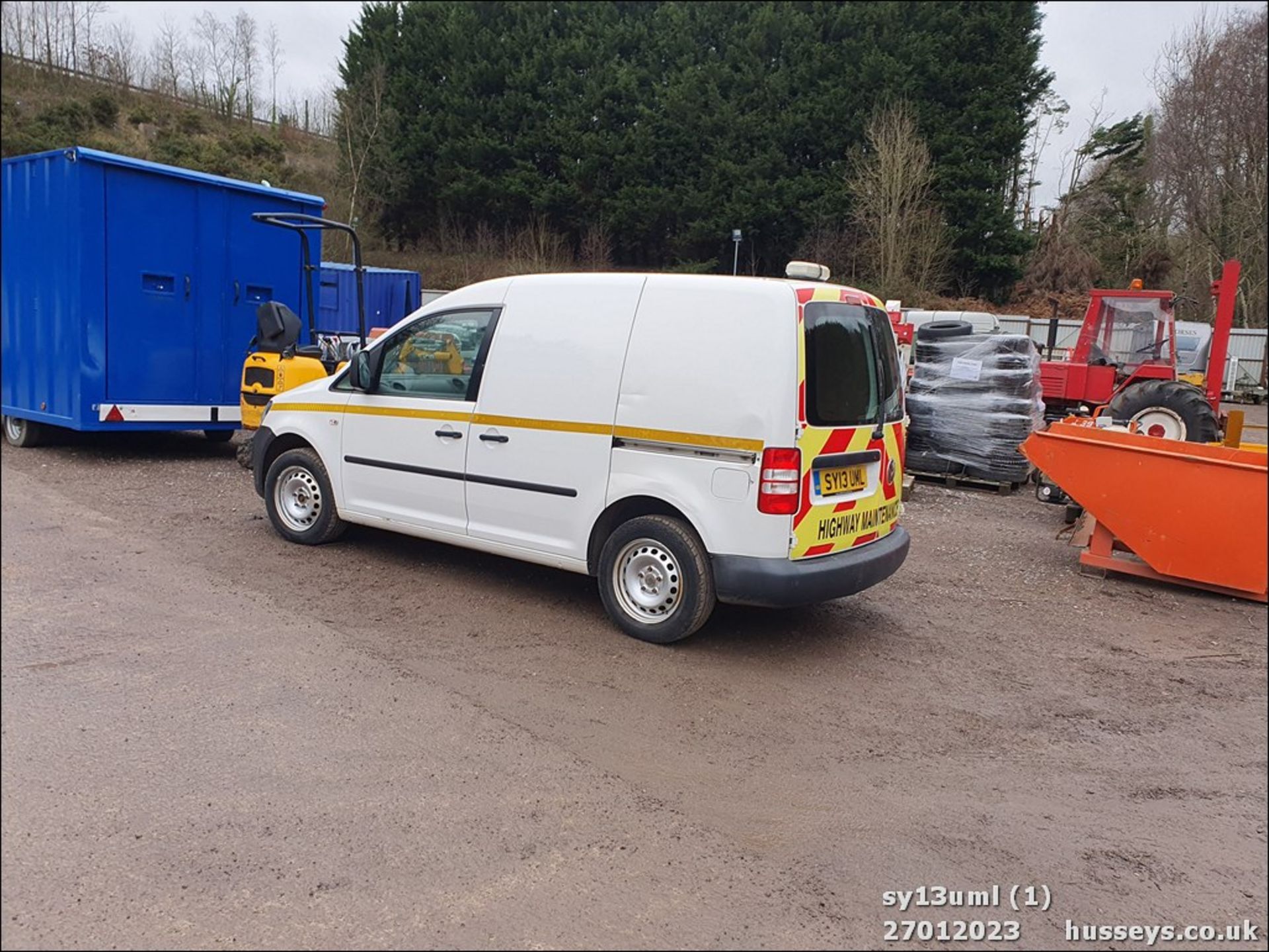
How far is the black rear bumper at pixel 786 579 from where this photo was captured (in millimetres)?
4871

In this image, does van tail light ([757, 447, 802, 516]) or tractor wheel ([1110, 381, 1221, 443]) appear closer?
van tail light ([757, 447, 802, 516])

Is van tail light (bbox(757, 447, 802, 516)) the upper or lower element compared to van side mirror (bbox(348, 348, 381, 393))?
lower

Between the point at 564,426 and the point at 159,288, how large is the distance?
6.19m

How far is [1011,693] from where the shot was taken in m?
4.81

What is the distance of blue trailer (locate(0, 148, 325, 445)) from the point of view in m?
8.05

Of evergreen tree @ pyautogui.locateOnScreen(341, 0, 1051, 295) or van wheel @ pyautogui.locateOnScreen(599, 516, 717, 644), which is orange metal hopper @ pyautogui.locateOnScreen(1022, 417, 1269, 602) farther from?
evergreen tree @ pyautogui.locateOnScreen(341, 0, 1051, 295)

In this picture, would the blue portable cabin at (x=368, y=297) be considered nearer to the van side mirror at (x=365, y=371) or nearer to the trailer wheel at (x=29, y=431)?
the trailer wheel at (x=29, y=431)

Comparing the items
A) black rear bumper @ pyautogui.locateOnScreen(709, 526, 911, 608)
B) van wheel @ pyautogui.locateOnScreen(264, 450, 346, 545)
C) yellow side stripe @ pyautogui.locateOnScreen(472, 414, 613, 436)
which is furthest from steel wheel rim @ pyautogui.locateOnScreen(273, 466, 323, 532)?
black rear bumper @ pyautogui.locateOnScreen(709, 526, 911, 608)

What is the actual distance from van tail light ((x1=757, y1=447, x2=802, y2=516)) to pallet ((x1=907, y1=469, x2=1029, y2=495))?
755 cm

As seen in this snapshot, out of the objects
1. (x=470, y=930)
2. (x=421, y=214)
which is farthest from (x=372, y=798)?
(x=421, y=214)

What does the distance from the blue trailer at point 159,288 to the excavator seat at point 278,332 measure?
1.04 metres

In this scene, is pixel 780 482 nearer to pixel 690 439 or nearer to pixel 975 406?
pixel 690 439

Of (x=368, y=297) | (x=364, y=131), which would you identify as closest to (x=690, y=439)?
(x=368, y=297)

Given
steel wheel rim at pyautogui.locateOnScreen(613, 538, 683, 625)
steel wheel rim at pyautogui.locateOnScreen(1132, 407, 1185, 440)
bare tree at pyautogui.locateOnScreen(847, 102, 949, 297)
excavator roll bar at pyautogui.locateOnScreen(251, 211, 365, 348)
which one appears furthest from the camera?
bare tree at pyautogui.locateOnScreen(847, 102, 949, 297)
